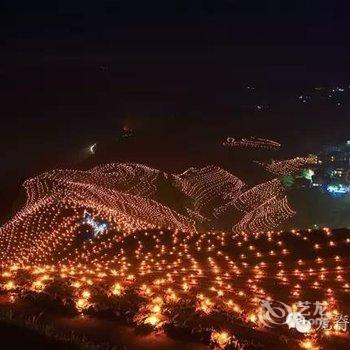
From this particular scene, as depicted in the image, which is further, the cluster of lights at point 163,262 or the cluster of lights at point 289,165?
the cluster of lights at point 289,165

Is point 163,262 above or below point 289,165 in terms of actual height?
below

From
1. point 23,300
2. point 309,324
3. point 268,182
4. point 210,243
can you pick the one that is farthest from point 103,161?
point 309,324

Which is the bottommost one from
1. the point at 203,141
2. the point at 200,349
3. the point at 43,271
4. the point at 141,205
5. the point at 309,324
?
the point at 200,349

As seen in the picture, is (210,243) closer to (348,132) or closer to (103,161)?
(103,161)

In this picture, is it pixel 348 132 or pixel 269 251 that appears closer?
pixel 269 251

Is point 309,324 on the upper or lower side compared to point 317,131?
lower

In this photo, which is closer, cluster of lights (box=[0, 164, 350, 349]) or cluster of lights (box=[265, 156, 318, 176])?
cluster of lights (box=[0, 164, 350, 349])

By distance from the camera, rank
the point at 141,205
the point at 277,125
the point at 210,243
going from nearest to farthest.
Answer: the point at 210,243 → the point at 141,205 → the point at 277,125

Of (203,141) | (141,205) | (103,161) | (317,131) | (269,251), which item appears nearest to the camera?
(269,251)

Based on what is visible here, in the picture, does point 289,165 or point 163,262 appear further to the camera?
point 289,165

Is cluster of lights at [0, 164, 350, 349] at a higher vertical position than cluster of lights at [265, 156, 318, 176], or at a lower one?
lower

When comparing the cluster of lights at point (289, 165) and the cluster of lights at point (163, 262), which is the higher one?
the cluster of lights at point (289, 165)
